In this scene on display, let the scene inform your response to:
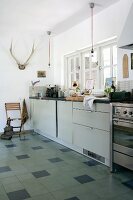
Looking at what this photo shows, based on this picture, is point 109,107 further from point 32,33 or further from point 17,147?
point 32,33

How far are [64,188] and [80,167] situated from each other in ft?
2.13

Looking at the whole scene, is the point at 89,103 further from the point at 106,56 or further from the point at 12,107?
the point at 12,107

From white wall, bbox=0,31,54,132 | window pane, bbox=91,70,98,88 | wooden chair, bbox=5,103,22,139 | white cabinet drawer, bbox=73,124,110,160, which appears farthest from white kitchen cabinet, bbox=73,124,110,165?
white wall, bbox=0,31,54,132

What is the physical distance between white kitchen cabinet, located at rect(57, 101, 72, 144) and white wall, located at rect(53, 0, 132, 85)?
134 cm

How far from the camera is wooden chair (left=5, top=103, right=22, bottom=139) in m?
5.23

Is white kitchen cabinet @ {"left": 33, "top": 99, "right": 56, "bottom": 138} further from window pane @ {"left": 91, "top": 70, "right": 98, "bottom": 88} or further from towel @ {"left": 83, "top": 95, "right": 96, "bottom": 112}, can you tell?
towel @ {"left": 83, "top": 95, "right": 96, "bottom": 112}

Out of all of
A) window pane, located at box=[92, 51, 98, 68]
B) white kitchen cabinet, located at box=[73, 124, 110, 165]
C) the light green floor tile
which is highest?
window pane, located at box=[92, 51, 98, 68]

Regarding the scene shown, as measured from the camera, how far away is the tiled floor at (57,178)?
2180 mm

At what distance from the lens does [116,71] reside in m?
3.79

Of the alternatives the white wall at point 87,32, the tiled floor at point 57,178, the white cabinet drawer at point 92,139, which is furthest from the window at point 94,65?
the tiled floor at point 57,178

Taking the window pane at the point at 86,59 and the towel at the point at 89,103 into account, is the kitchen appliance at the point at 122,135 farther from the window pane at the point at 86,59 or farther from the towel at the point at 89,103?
the window pane at the point at 86,59

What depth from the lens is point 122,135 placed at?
2609 mm

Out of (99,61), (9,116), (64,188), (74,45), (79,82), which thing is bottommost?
(64,188)

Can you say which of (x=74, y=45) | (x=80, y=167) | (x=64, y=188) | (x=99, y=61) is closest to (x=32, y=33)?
(x=74, y=45)
